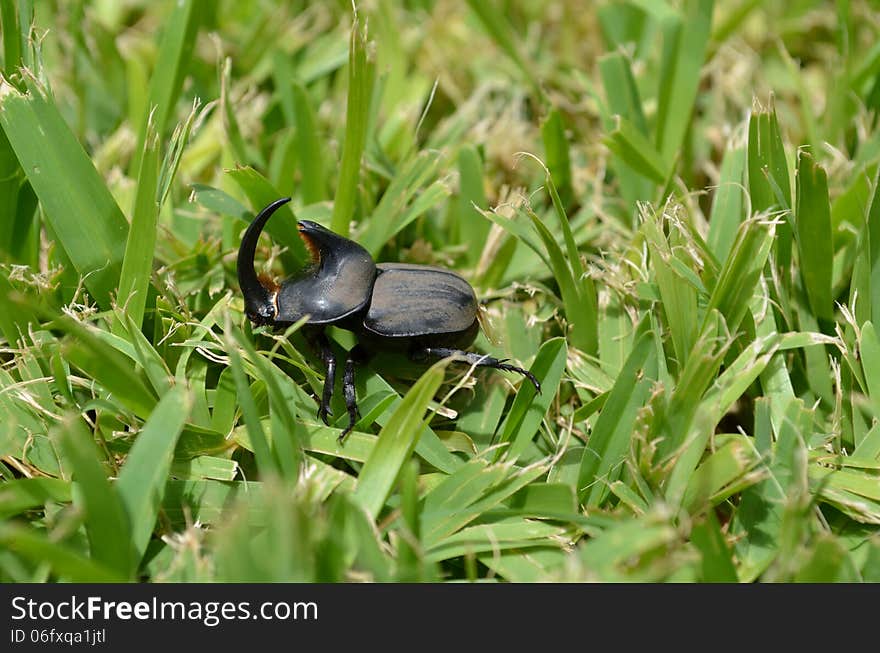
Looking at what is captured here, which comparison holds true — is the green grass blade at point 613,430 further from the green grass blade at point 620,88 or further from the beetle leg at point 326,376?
the green grass blade at point 620,88

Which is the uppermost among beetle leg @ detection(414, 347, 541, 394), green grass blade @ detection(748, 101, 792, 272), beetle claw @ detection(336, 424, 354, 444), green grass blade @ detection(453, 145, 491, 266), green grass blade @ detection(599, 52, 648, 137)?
green grass blade @ detection(599, 52, 648, 137)

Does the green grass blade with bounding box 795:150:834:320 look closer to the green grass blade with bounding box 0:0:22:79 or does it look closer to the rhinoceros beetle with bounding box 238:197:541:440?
the rhinoceros beetle with bounding box 238:197:541:440

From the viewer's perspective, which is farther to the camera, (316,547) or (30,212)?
(30,212)

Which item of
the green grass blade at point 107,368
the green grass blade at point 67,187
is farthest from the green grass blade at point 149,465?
the green grass blade at point 67,187

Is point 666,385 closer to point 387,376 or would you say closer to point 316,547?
point 387,376

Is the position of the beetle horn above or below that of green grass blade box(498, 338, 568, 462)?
above

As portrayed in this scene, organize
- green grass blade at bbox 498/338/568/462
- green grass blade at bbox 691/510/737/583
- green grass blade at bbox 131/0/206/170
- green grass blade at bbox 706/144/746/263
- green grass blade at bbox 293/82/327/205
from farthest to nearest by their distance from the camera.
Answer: green grass blade at bbox 293/82/327/205
green grass blade at bbox 131/0/206/170
green grass blade at bbox 706/144/746/263
green grass blade at bbox 498/338/568/462
green grass blade at bbox 691/510/737/583

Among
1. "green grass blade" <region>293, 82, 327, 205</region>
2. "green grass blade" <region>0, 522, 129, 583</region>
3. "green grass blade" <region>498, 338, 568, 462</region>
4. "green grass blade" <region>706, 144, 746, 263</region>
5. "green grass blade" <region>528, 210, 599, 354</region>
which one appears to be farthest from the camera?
"green grass blade" <region>293, 82, 327, 205</region>

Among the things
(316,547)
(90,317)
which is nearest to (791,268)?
(316,547)

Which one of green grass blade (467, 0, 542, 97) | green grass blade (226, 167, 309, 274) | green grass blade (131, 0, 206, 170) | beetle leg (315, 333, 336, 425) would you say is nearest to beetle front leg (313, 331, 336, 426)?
beetle leg (315, 333, 336, 425)
